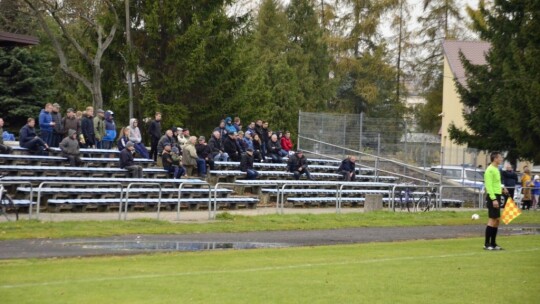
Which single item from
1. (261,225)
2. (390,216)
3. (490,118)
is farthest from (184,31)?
(261,225)

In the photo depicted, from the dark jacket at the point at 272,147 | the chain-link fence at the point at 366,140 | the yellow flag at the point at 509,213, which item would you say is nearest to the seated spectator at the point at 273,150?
the dark jacket at the point at 272,147

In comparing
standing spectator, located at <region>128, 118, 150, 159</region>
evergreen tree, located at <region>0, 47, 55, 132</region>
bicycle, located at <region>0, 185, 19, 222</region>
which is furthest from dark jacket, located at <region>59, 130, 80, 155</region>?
evergreen tree, located at <region>0, 47, 55, 132</region>

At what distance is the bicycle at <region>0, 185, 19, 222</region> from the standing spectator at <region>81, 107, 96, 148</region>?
8.49 m

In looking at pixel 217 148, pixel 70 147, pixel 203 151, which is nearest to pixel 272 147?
pixel 217 148

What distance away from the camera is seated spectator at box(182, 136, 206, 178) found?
3428 centimetres

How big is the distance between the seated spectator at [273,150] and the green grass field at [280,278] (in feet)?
69.8

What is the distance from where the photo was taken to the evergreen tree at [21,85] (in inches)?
2026

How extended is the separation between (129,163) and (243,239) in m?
10.7

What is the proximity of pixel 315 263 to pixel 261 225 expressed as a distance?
370 inches

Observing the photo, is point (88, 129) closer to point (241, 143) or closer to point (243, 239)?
point (241, 143)

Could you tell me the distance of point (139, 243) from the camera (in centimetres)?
1992

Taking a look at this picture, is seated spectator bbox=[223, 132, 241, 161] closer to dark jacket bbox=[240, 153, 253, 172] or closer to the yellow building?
dark jacket bbox=[240, 153, 253, 172]

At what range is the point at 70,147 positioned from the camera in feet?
100

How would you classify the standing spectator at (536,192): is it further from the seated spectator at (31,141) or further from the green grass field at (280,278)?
the green grass field at (280,278)
